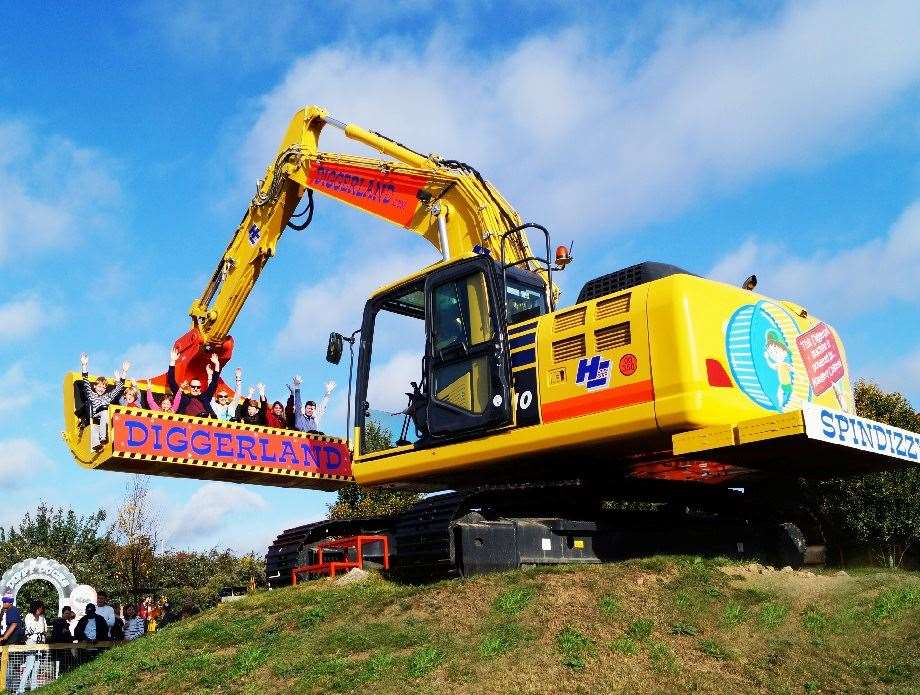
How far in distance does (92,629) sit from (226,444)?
3.79 meters

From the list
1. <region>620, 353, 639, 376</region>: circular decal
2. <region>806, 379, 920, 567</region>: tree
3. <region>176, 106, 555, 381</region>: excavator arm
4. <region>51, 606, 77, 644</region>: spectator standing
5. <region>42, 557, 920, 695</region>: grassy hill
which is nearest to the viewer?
<region>42, 557, 920, 695</region>: grassy hill

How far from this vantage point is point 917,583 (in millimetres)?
8617

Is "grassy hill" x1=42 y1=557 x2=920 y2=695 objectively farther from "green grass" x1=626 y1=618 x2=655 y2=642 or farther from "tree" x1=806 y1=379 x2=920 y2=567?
"tree" x1=806 y1=379 x2=920 y2=567

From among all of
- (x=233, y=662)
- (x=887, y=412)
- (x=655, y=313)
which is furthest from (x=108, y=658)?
(x=887, y=412)

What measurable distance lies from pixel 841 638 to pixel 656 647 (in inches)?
58.8

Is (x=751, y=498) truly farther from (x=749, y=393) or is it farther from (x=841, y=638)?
(x=841, y=638)

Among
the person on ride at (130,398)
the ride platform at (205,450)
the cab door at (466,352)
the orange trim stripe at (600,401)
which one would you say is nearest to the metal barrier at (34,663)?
the ride platform at (205,450)

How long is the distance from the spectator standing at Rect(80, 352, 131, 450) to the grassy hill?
5802mm

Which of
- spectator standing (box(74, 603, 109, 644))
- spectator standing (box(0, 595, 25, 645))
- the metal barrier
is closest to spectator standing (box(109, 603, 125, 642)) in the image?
spectator standing (box(74, 603, 109, 644))

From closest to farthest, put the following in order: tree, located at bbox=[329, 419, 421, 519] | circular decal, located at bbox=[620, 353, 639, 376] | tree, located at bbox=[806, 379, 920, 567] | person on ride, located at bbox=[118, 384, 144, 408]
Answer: circular decal, located at bbox=[620, 353, 639, 376] < person on ride, located at bbox=[118, 384, 144, 408] < tree, located at bbox=[806, 379, 920, 567] < tree, located at bbox=[329, 419, 421, 519]

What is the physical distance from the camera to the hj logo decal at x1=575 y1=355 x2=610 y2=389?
937cm

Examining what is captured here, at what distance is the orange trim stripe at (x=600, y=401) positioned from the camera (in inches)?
356

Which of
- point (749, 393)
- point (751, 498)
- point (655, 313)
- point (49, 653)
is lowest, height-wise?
point (49, 653)

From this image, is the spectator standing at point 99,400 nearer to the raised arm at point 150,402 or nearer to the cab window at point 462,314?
the raised arm at point 150,402
